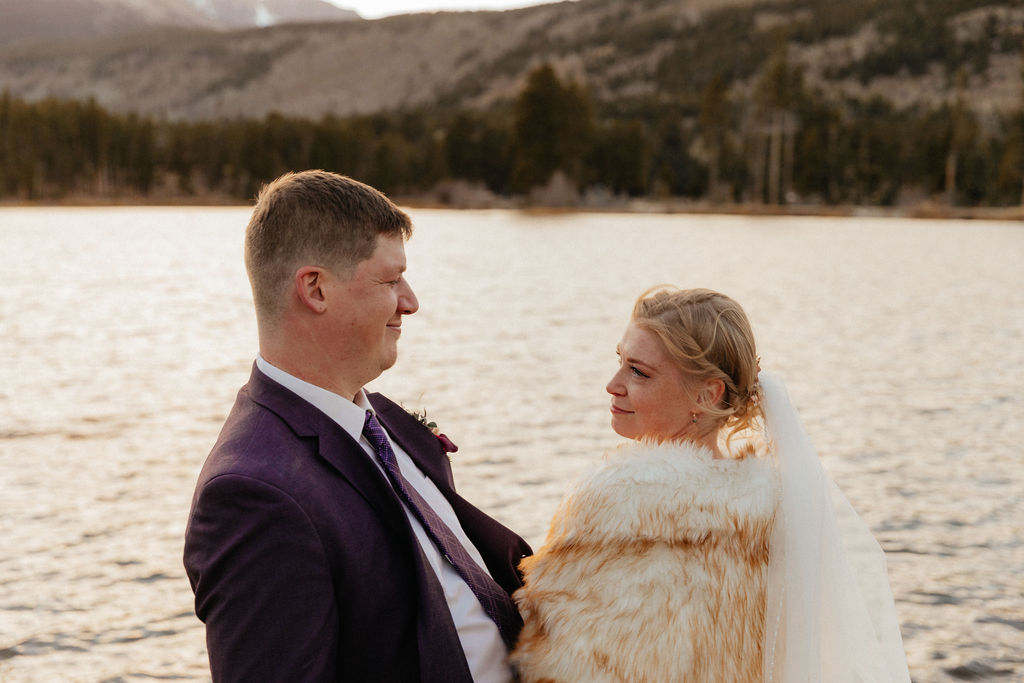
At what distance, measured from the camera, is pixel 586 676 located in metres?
2.52

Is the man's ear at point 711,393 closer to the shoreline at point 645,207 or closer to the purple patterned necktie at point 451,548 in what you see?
the purple patterned necktie at point 451,548

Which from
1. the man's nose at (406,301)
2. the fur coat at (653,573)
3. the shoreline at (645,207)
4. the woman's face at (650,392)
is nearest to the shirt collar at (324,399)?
the man's nose at (406,301)

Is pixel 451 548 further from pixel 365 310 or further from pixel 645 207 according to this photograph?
pixel 645 207

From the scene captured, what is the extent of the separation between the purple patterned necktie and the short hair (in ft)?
1.45

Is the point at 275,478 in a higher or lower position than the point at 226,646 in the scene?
higher

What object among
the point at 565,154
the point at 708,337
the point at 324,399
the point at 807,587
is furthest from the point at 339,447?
the point at 565,154

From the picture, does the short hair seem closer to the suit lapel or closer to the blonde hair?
the suit lapel

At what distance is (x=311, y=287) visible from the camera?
2.43 metres

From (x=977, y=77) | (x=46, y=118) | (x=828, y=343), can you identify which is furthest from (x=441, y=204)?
(x=977, y=77)

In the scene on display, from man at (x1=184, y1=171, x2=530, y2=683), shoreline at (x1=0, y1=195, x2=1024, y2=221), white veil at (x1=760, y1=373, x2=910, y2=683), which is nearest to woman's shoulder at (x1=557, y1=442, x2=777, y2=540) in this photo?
white veil at (x1=760, y1=373, x2=910, y2=683)

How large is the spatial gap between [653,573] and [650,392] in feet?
2.40

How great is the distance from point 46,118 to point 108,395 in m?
114

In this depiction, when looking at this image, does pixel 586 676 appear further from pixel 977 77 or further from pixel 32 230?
pixel 977 77

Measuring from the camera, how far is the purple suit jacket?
2037 millimetres
